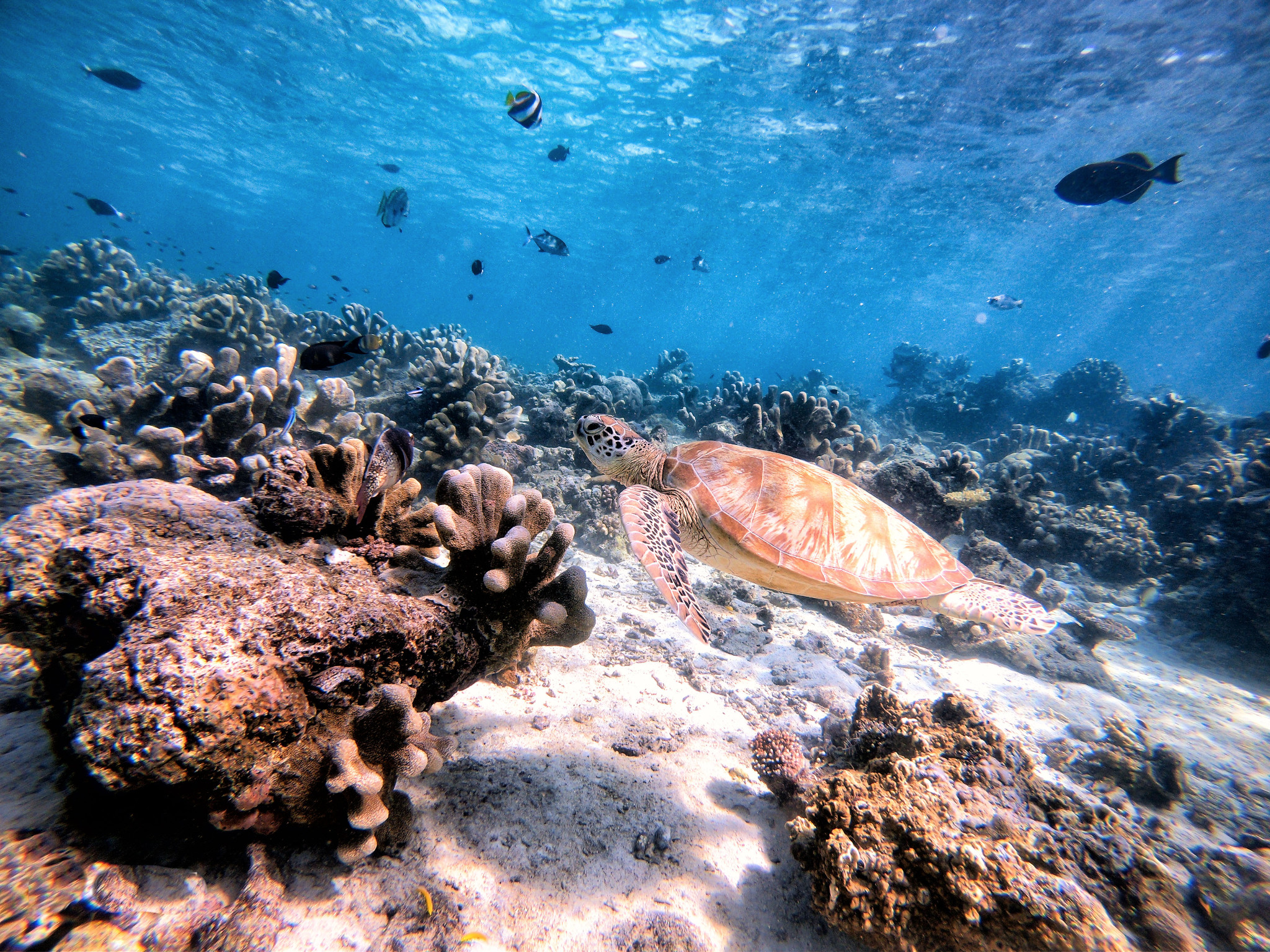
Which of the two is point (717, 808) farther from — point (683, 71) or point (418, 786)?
point (683, 71)

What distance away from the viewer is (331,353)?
414 centimetres

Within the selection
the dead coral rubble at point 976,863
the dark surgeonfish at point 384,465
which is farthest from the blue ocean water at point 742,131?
the dead coral rubble at point 976,863

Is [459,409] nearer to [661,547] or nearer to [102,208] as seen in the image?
[661,547]

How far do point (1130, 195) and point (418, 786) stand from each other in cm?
1420

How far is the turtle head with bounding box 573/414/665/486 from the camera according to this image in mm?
4262

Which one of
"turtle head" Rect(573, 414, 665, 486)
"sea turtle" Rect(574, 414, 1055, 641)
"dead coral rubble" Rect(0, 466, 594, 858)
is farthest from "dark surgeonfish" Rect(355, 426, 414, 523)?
"turtle head" Rect(573, 414, 665, 486)

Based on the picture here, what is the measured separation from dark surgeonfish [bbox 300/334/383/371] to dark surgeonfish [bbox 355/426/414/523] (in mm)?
1985

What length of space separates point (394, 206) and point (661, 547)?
25.8ft

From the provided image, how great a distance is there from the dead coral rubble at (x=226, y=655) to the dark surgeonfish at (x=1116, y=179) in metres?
12.1

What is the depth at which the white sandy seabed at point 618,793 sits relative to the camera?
1.83m

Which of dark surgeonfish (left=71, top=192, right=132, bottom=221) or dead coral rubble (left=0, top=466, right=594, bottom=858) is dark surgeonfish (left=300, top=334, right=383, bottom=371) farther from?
dark surgeonfish (left=71, top=192, right=132, bottom=221)

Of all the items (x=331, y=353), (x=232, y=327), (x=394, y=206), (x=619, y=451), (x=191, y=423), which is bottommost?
(x=191, y=423)

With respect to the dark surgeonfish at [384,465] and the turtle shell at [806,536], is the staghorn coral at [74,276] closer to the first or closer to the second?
the dark surgeonfish at [384,465]

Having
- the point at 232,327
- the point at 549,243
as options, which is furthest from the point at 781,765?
the point at 232,327
